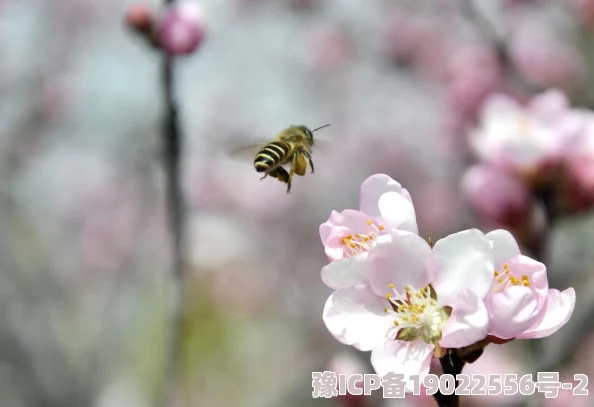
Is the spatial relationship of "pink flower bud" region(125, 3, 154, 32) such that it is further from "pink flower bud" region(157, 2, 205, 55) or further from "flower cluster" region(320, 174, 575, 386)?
"flower cluster" region(320, 174, 575, 386)

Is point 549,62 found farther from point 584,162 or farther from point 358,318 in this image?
point 358,318

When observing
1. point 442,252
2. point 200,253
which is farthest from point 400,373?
point 200,253

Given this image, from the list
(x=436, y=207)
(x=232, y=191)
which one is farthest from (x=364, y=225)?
(x=232, y=191)

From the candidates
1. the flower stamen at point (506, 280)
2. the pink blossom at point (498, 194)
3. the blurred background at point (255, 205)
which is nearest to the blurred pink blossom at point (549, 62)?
the blurred background at point (255, 205)

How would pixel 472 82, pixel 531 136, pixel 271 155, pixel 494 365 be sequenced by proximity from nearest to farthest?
1. pixel 271 155
2. pixel 531 136
3. pixel 494 365
4. pixel 472 82

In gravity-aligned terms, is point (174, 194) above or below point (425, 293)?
above

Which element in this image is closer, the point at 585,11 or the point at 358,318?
the point at 358,318

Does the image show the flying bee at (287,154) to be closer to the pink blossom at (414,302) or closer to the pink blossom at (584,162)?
the pink blossom at (414,302)
